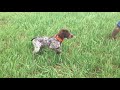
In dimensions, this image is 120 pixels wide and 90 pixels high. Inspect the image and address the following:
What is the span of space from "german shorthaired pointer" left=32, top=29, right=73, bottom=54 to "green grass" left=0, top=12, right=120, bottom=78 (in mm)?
120

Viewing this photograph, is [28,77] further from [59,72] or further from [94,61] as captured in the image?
[94,61]

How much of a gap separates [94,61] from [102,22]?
2.33 m

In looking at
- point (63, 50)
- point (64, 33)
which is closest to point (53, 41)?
point (64, 33)

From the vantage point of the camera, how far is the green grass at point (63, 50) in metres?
5.26

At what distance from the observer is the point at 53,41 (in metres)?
5.63

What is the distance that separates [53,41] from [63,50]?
41 centimetres

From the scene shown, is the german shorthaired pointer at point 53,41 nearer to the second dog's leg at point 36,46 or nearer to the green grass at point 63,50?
the second dog's leg at point 36,46

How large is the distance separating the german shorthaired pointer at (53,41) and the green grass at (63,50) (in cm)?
12

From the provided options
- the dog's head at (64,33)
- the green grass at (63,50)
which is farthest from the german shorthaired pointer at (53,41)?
the green grass at (63,50)

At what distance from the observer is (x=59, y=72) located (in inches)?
210

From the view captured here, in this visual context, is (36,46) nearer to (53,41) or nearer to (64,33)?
(53,41)

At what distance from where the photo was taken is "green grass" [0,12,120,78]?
526 cm

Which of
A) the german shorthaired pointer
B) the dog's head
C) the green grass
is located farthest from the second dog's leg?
the dog's head

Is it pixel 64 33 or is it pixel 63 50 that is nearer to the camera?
pixel 64 33
